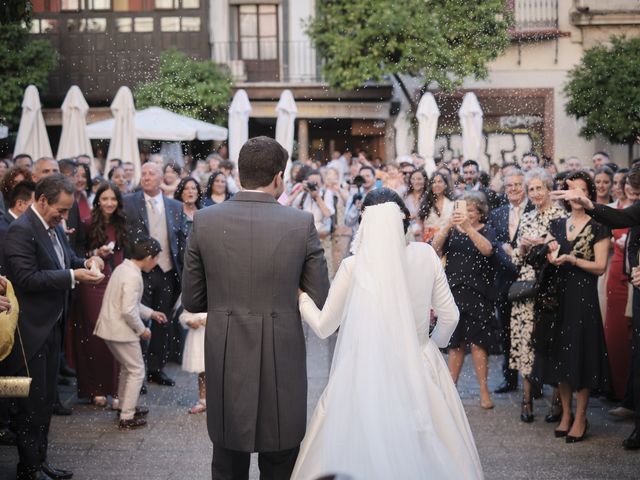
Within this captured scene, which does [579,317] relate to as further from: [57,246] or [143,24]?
[143,24]

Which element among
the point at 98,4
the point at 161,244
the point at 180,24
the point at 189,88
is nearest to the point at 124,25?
the point at 98,4

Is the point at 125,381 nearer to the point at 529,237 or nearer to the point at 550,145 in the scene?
the point at 529,237

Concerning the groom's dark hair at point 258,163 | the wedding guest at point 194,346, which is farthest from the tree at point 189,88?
the groom's dark hair at point 258,163

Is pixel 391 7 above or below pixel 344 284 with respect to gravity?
above

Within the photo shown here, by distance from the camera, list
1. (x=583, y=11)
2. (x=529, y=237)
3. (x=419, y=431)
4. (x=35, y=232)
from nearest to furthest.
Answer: (x=419, y=431) → (x=35, y=232) → (x=529, y=237) → (x=583, y=11)

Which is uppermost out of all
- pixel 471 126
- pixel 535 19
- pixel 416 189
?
pixel 535 19

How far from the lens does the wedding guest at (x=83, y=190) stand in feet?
32.4

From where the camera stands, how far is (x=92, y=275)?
580cm

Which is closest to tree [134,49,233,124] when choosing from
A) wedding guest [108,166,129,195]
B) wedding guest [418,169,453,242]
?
wedding guest [108,166,129,195]

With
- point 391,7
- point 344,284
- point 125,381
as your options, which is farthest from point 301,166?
point 391,7

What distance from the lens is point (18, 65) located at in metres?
25.9

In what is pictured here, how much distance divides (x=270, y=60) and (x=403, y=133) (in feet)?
14.5

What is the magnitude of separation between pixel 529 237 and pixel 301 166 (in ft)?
23.6

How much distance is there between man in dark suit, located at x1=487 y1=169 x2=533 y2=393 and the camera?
8250 mm
